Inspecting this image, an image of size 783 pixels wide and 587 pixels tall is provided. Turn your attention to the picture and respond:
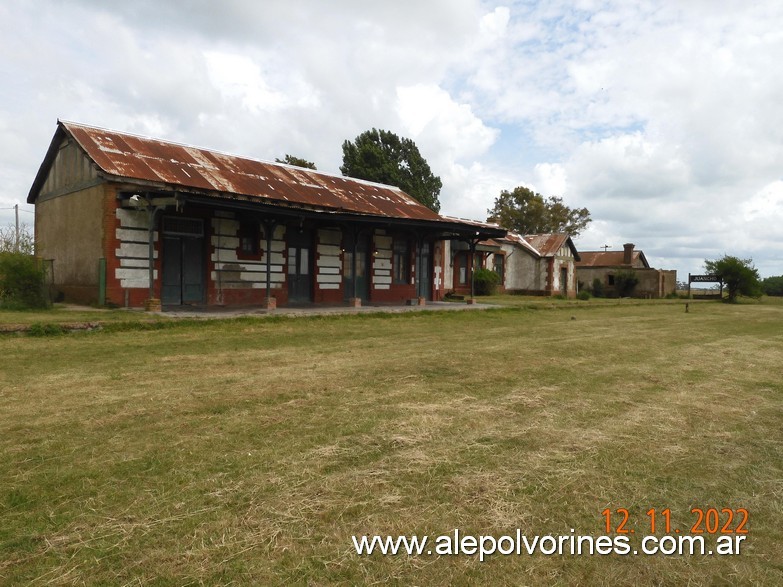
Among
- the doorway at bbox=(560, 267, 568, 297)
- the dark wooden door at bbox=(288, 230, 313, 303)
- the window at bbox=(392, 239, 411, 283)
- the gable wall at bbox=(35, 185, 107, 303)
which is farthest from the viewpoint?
the doorway at bbox=(560, 267, 568, 297)

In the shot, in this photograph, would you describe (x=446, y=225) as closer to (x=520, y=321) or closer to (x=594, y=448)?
(x=520, y=321)

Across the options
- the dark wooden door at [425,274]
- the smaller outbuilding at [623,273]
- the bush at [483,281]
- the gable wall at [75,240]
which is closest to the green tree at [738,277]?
the smaller outbuilding at [623,273]

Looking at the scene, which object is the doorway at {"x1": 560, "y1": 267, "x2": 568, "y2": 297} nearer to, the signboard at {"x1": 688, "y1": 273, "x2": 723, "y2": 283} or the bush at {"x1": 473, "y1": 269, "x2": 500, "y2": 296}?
the signboard at {"x1": 688, "y1": 273, "x2": 723, "y2": 283}

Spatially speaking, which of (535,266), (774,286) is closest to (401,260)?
(535,266)

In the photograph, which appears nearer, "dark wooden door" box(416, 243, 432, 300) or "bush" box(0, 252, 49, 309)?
"bush" box(0, 252, 49, 309)

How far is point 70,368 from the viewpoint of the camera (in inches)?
261

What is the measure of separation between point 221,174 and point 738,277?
1245 inches

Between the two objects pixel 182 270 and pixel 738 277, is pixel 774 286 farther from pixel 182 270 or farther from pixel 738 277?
pixel 182 270

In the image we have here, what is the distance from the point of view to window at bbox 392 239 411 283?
21250 millimetres

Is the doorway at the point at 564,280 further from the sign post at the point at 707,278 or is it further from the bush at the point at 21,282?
the bush at the point at 21,282

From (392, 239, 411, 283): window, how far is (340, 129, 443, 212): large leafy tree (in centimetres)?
2588

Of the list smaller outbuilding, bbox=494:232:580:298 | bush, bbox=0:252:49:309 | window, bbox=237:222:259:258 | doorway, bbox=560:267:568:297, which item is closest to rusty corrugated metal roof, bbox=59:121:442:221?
Answer: window, bbox=237:222:259:258

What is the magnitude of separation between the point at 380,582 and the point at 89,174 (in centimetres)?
1578

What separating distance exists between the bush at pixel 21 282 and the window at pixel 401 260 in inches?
467
